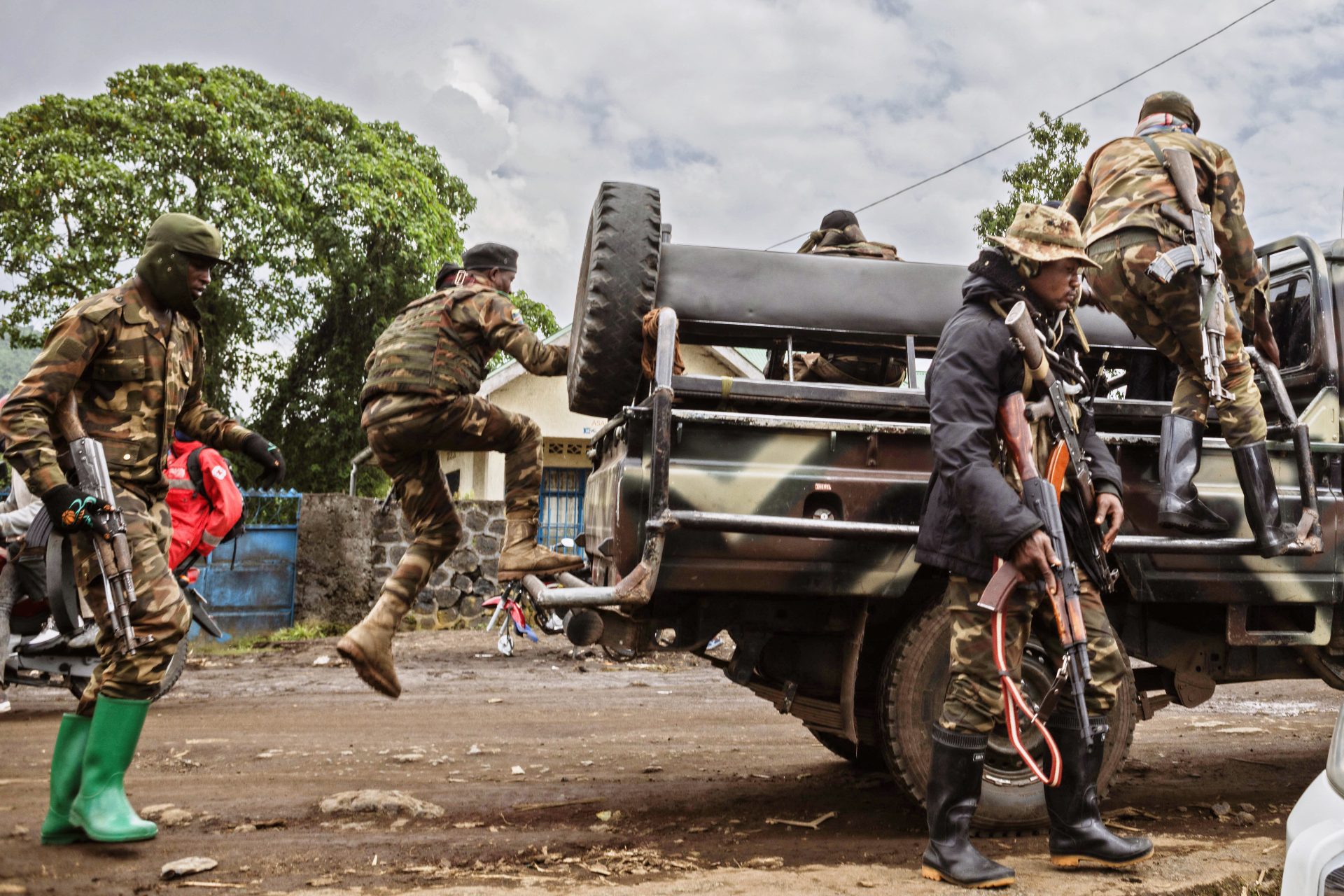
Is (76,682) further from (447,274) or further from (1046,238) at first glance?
(1046,238)

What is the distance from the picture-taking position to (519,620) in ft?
31.3

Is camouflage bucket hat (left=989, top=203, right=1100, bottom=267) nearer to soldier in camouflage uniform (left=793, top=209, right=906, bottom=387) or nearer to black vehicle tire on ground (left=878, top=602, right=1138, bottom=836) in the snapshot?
black vehicle tire on ground (left=878, top=602, right=1138, bottom=836)

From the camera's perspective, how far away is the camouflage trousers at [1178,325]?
13.7 ft

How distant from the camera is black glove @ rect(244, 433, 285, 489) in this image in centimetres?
446

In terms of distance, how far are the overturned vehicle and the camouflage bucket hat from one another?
2.37 ft

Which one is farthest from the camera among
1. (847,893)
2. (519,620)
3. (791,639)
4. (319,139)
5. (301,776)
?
(319,139)

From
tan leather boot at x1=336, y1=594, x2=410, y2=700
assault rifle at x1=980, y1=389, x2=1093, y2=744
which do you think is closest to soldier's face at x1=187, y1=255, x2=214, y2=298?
tan leather boot at x1=336, y1=594, x2=410, y2=700

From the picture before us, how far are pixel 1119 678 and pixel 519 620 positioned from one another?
648 cm

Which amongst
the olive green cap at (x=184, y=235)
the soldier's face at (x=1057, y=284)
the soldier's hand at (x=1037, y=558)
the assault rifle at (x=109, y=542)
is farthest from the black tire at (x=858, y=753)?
the olive green cap at (x=184, y=235)

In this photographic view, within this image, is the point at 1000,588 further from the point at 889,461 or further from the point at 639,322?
the point at 639,322

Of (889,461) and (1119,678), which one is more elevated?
(889,461)

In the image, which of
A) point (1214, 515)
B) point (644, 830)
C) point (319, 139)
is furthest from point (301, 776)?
point (319, 139)

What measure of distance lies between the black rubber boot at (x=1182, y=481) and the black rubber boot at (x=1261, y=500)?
11 centimetres

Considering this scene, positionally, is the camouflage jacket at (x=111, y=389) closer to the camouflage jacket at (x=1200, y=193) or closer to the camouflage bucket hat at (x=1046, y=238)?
the camouflage bucket hat at (x=1046, y=238)
